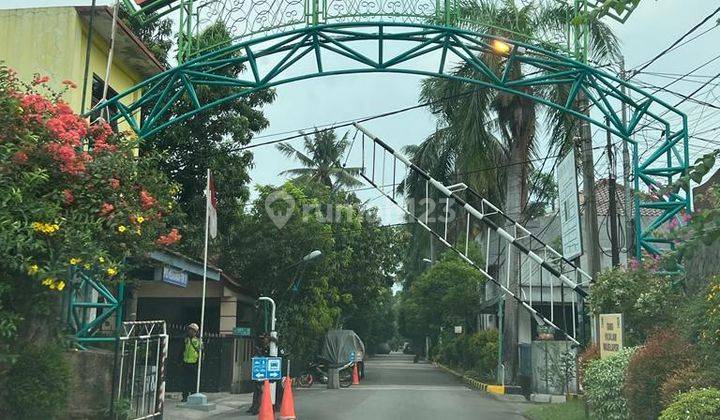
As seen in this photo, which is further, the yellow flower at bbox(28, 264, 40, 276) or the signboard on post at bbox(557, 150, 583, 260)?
the signboard on post at bbox(557, 150, 583, 260)

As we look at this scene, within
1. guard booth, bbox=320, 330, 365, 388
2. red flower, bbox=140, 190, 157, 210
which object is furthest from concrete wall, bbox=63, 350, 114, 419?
guard booth, bbox=320, 330, 365, 388

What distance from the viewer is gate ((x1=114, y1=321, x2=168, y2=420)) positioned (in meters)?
10.3

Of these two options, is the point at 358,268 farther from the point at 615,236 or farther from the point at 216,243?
the point at 615,236

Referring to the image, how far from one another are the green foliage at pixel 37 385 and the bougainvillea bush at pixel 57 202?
0.58m

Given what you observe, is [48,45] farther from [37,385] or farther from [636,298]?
[636,298]

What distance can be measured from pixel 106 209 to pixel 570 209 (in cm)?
1035

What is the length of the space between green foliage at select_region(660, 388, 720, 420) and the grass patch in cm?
690

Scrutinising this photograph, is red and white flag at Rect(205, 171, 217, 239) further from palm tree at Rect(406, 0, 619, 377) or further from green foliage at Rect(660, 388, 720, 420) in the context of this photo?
green foliage at Rect(660, 388, 720, 420)

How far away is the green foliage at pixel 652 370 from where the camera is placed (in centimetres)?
949

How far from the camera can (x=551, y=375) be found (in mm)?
20797

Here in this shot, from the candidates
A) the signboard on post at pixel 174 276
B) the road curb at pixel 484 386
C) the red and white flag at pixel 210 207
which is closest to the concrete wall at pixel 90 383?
the signboard on post at pixel 174 276

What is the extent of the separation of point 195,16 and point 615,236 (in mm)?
12391

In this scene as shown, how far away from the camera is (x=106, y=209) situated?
8688 mm

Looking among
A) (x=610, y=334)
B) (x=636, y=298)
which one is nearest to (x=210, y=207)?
(x=610, y=334)
